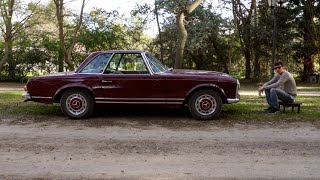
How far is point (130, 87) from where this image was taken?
9.23 metres

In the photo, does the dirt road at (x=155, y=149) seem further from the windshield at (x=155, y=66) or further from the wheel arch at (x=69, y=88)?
the windshield at (x=155, y=66)

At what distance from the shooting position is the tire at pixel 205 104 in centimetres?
912

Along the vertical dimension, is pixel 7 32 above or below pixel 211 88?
above

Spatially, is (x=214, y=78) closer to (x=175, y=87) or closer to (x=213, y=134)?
(x=175, y=87)

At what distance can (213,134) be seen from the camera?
304 inches

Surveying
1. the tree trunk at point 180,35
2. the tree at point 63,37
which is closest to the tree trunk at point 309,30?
the tree trunk at point 180,35

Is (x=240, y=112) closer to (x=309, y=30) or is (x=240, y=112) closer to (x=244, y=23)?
(x=309, y=30)

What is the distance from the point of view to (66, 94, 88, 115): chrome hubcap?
9.40 meters

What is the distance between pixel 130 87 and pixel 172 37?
1522 centimetres

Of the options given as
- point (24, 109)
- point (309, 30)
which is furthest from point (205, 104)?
point (309, 30)

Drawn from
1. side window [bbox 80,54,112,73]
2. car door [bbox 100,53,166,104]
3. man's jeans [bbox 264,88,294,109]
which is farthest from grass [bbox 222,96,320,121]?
side window [bbox 80,54,112,73]

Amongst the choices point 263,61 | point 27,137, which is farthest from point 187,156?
point 263,61

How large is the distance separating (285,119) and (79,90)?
187 inches

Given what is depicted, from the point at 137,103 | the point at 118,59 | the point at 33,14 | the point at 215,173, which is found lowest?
A: the point at 215,173
